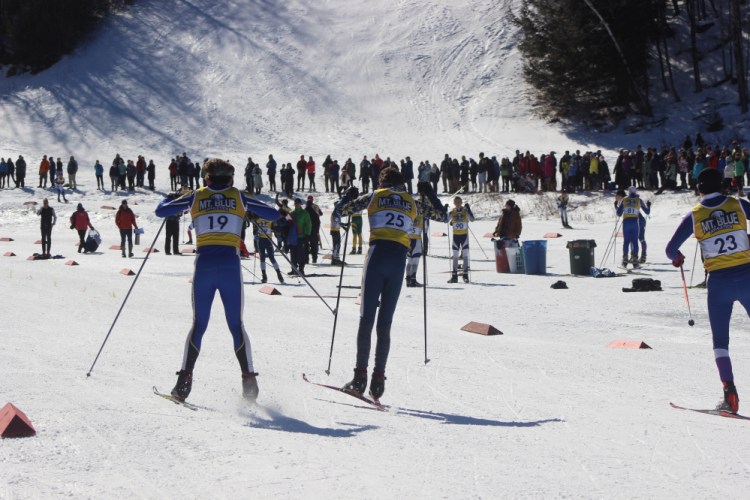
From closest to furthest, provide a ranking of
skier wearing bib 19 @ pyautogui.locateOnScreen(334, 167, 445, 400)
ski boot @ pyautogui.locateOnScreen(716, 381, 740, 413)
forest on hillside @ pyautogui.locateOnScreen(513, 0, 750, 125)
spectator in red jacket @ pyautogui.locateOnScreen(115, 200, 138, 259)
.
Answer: ski boot @ pyautogui.locateOnScreen(716, 381, 740, 413)
skier wearing bib 19 @ pyautogui.locateOnScreen(334, 167, 445, 400)
spectator in red jacket @ pyautogui.locateOnScreen(115, 200, 138, 259)
forest on hillside @ pyautogui.locateOnScreen(513, 0, 750, 125)

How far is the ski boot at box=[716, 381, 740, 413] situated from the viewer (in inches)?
281

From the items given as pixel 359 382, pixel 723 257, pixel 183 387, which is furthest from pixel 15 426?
pixel 723 257

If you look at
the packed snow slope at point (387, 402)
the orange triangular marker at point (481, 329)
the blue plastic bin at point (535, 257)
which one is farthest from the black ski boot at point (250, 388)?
the blue plastic bin at point (535, 257)

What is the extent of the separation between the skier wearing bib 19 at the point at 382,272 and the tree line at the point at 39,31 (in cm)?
5470

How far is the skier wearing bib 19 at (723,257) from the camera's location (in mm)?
7242

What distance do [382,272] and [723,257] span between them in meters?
2.75

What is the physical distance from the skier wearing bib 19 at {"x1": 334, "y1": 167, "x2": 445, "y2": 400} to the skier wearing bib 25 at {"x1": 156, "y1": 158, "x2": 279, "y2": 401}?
96 centimetres

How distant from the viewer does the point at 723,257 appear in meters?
7.32

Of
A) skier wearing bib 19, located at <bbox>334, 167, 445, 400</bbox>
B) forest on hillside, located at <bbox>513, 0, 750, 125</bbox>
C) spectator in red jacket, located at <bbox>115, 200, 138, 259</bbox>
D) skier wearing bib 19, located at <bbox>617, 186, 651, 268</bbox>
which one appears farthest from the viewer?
forest on hillside, located at <bbox>513, 0, 750, 125</bbox>

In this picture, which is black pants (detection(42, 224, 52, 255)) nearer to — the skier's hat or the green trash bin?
the green trash bin

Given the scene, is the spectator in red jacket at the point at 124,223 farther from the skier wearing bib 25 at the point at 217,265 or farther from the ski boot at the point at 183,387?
the ski boot at the point at 183,387

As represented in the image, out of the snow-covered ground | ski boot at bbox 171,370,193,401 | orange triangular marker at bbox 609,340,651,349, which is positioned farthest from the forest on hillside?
ski boot at bbox 171,370,193,401

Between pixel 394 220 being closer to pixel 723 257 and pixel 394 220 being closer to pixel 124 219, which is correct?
pixel 723 257

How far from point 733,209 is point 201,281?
434 cm
